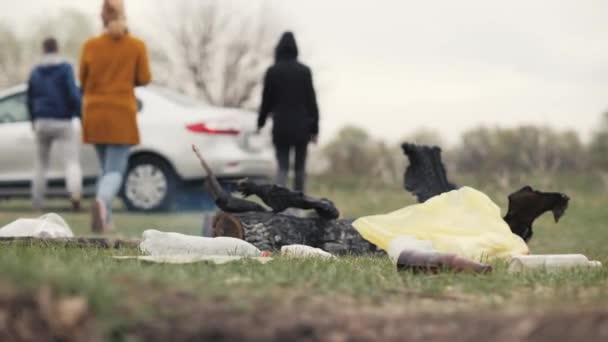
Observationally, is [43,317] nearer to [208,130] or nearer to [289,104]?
[289,104]

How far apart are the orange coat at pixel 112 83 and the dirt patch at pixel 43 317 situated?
7664 mm

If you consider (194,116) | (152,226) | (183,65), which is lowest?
(152,226)

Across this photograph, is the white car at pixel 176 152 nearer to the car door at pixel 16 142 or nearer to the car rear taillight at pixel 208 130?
the car rear taillight at pixel 208 130

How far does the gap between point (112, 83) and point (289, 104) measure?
187cm

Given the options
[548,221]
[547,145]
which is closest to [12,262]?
[548,221]

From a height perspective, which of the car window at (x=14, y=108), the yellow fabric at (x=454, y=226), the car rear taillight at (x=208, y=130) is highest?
the car window at (x=14, y=108)

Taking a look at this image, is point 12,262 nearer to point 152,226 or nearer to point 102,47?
point 102,47

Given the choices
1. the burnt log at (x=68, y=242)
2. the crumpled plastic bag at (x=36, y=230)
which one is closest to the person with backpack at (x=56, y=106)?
the crumpled plastic bag at (x=36, y=230)

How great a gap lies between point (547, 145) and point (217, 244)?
674 inches

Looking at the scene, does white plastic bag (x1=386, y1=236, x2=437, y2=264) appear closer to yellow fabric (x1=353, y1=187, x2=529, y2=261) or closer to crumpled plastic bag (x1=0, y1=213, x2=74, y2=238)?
yellow fabric (x1=353, y1=187, x2=529, y2=261)

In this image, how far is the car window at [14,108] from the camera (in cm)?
1538

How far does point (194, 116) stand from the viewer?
14.2m

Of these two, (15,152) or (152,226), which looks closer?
(152,226)

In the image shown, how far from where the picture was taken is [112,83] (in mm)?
11188
